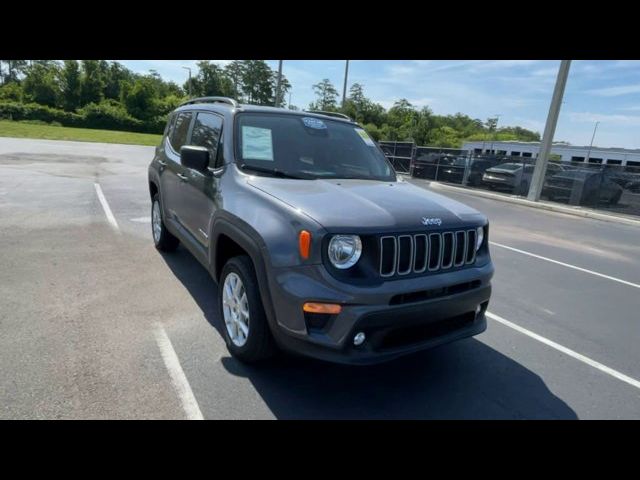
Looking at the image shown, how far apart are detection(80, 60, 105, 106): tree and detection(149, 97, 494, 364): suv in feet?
271

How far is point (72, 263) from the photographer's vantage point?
5121 millimetres

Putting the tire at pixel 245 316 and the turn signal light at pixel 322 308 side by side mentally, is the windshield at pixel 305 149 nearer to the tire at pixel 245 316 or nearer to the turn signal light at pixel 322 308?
the tire at pixel 245 316

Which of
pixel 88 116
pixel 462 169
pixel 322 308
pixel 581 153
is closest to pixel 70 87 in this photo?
pixel 88 116

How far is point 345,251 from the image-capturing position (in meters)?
2.51

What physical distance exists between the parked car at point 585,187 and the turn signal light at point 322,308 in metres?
16.1

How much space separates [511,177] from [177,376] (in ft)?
58.6

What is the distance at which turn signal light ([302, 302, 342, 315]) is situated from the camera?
2.43 meters

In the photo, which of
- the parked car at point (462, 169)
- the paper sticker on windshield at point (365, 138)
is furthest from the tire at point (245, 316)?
the parked car at point (462, 169)

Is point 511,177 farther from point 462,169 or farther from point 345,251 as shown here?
point 345,251

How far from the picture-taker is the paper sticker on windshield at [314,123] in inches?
162

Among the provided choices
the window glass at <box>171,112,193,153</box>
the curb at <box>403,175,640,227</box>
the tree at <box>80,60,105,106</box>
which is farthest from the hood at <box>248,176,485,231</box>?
the tree at <box>80,60,105,106</box>

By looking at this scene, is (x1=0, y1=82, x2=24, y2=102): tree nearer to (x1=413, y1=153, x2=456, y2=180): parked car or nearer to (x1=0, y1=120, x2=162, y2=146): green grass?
(x1=0, y1=120, x2=162, y2=146): green grass

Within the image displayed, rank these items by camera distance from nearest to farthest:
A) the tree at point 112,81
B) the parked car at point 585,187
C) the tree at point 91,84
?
1. the parked car at point 585,187
2. the tree at point 91,84
3. the tree at point 112,81
